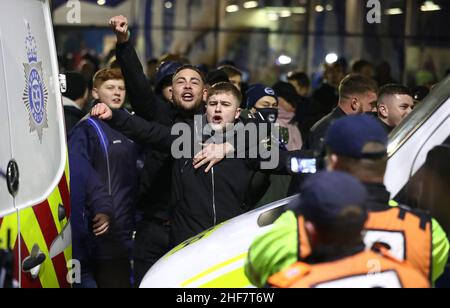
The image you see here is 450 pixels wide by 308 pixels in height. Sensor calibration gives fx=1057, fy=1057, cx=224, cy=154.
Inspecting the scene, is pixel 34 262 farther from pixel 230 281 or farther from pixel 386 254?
pixel 386 254

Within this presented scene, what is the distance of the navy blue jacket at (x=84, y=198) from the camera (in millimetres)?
5789

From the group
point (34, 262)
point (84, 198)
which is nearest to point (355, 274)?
point (34, 262)

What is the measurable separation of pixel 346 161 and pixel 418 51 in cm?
1255

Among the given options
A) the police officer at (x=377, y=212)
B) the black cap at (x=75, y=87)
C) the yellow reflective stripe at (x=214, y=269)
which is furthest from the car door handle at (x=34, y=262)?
the black cap at (x=75, y=87)

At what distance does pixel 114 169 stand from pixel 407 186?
252cm

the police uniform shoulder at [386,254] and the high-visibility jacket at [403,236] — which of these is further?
the high-visibility jacket at [403,236]

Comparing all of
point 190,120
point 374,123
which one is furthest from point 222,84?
point 374,123

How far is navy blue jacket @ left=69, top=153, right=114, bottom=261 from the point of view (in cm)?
579

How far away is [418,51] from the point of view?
1552 cm

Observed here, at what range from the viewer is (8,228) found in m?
3.71

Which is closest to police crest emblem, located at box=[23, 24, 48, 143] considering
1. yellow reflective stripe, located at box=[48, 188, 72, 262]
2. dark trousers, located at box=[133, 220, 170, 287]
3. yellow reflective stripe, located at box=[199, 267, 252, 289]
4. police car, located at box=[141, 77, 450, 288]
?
yellow reflective stripe, located at box=[48, 188, 72, 262]

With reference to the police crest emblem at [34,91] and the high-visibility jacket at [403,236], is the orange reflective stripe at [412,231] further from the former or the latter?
the police crest emblem at [34,91]

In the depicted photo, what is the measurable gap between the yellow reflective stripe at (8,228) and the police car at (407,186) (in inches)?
24.2
